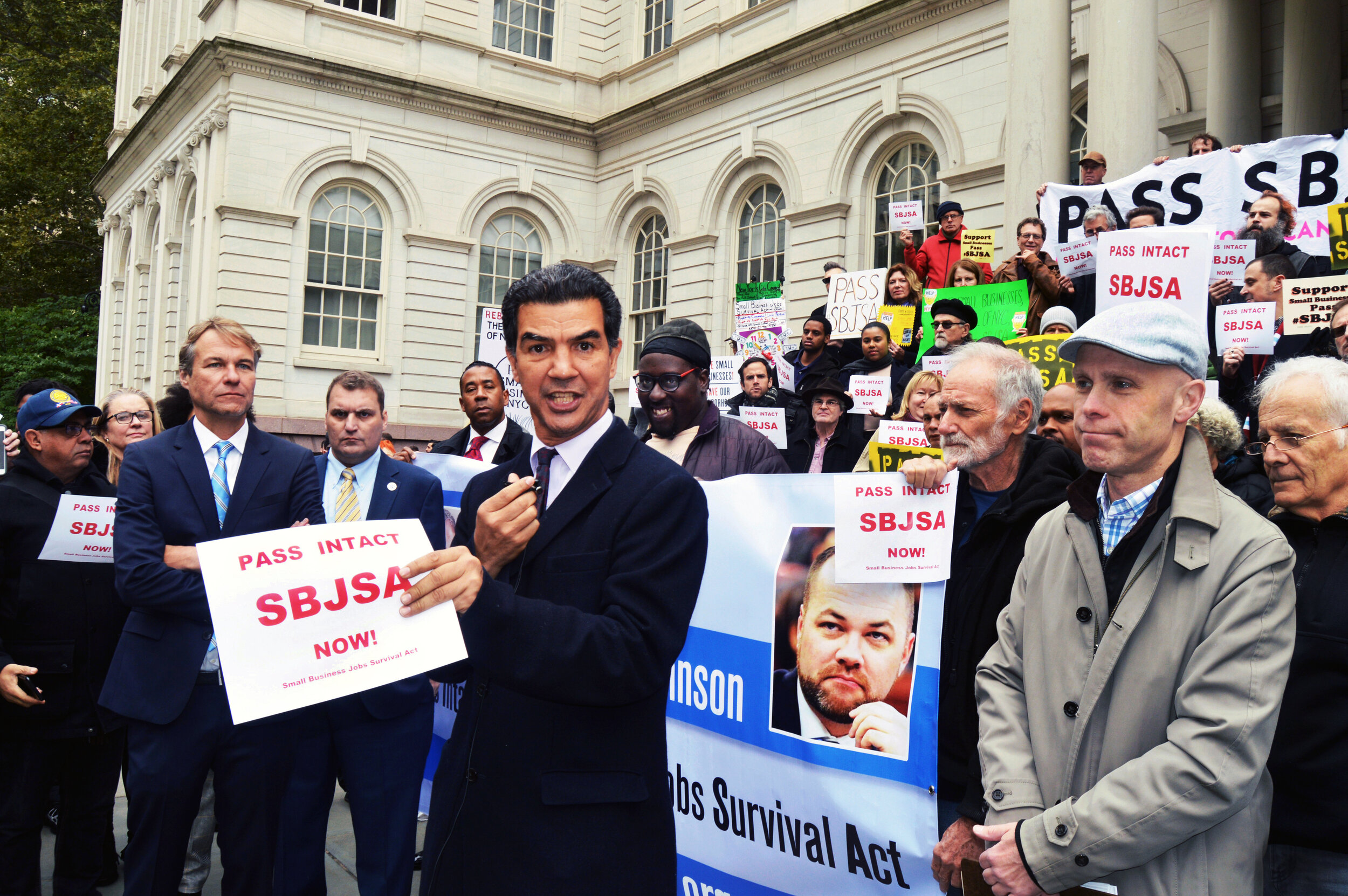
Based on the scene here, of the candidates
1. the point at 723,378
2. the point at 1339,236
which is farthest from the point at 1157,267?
the point at 723,378

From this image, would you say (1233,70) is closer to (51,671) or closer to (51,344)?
(51,671)

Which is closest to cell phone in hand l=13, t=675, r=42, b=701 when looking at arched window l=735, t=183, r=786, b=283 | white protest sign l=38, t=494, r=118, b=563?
white protest sign l=38, t=494, r=118, b=563

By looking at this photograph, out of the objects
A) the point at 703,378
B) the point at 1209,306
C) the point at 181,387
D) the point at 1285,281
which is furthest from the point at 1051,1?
the point at 181,387

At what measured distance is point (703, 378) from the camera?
17.0 ft

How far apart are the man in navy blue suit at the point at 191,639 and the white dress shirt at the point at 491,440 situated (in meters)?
2.30

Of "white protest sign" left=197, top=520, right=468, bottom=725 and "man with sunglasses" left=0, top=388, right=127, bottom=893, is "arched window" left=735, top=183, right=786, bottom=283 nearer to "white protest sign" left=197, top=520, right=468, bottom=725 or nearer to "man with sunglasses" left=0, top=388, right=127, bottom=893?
"man with sunglasses" left=0, top=388, right=127, bottom=893

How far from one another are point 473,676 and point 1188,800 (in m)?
1.52

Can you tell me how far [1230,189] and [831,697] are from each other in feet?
22.1

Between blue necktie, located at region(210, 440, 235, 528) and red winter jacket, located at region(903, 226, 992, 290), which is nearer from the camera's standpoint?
blue necktie, located at region(210, 440, 235, 528)

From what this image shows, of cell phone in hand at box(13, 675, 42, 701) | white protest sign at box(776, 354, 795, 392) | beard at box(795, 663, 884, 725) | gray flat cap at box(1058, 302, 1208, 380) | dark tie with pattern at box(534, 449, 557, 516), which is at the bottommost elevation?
cell phone in hand at box(13, 675, 42, 701)

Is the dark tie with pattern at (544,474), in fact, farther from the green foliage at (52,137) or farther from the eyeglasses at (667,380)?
the green foliage at (52,137)

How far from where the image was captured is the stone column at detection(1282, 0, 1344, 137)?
11133 mm

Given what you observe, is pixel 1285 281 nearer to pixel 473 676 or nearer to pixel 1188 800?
pixel 1188 800

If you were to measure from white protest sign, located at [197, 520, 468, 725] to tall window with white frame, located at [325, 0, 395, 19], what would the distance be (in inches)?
843
